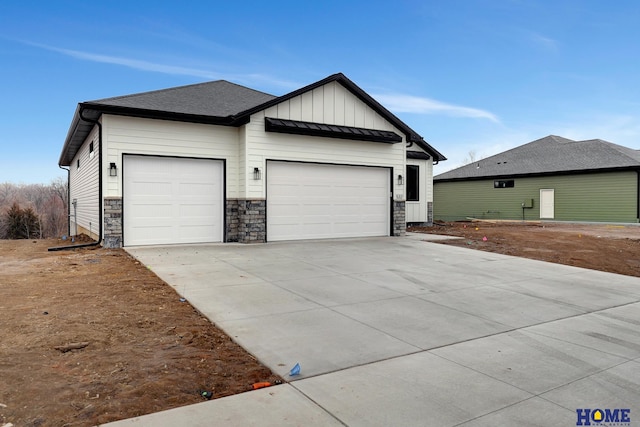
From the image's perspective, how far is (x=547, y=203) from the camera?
26.0 metres

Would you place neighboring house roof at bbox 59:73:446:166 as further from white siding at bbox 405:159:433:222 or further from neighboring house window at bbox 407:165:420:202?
white siding at bbox 405:159:433:222

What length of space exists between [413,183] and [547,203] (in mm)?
12394

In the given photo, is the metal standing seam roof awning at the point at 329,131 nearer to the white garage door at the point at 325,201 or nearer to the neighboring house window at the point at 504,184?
the white garage door at the point at 325,201

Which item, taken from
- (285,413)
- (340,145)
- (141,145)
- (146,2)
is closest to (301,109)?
(340,145)

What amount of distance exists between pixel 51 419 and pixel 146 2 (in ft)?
53.9

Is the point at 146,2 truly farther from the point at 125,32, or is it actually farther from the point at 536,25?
the point at 536,25

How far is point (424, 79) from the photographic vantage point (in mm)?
23250

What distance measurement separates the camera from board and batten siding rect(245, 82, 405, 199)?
11586 millimetres

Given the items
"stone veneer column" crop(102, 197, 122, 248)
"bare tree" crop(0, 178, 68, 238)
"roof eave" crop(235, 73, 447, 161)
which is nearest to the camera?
"stone veneer column" crop(102, 197, 122, 248)

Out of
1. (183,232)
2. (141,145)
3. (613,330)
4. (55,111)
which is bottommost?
(613,330)

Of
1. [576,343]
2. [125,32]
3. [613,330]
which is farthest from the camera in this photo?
[125,32]

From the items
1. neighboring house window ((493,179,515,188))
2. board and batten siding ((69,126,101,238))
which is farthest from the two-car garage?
neighboring house window ((493,179,515,188))

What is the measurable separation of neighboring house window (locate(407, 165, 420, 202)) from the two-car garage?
509cm

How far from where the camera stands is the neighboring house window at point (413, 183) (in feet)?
61.5
